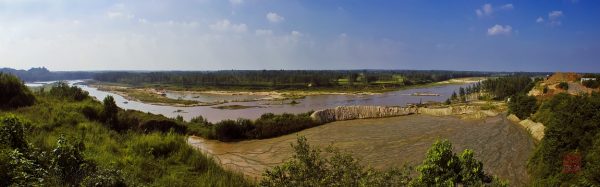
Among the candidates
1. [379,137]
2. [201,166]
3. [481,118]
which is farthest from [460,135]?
[201,166]

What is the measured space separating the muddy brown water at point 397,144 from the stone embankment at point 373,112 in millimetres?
1708

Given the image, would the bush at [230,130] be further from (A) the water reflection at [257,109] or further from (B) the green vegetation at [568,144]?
(B) the green vegetation at [568,144]

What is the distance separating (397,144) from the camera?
28.8m

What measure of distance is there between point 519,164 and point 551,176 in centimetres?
633

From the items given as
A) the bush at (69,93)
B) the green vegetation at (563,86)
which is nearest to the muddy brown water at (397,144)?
the bush at (69,93)

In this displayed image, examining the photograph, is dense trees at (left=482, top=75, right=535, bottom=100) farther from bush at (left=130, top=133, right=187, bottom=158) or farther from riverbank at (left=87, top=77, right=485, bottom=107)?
bush at (left=130, top=133, right=187, bottom=158)

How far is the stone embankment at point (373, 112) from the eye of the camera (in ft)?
135

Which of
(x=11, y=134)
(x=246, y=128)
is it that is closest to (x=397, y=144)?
(x=246, y=128)

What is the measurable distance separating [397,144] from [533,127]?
575 inches

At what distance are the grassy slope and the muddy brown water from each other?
866cm

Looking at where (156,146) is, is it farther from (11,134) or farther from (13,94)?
(13,94)

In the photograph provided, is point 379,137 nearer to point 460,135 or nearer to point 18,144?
point 460,135

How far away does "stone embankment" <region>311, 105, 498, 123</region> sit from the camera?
41.2 metres

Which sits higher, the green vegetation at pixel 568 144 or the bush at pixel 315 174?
the bush at pixel 315 174
